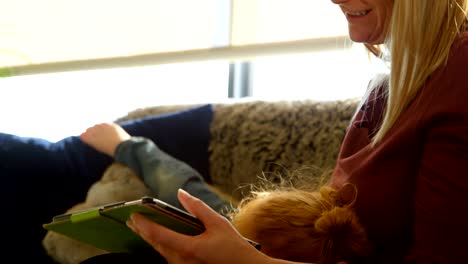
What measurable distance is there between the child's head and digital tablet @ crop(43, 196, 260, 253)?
0.10m

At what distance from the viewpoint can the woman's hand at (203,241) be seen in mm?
750

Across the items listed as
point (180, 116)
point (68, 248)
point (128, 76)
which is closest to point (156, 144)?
point (180, 116)

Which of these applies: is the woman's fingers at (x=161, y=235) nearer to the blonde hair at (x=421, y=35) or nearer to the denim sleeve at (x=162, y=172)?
the blonde hair at (x=421, y=35)

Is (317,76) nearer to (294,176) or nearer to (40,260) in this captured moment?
(294,176)

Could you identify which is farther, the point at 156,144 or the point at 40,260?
the point at 156,144

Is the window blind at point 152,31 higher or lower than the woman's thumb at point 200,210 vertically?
higher

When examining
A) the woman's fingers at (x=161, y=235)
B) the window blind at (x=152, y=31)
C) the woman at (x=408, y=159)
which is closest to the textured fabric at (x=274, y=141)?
the window blind at (x=152, y=31)

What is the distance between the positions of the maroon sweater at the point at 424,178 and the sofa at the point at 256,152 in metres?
0.37

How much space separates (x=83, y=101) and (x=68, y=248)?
0.99 metres

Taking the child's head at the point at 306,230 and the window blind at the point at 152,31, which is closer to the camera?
the child's head at the point at 306,230

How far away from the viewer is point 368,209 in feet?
3.03

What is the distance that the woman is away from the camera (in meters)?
0.77

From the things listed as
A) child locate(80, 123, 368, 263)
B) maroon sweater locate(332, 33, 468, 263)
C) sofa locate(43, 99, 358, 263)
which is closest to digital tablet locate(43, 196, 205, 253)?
child locate(80, 123, 368, 263)

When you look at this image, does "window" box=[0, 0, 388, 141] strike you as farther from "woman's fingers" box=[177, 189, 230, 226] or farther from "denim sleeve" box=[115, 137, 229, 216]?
"woman's fingers" box=[177, 189, 230, 226]
